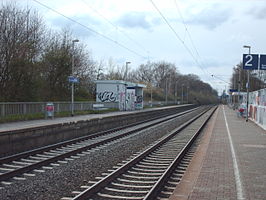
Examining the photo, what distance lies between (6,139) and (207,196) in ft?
26.5

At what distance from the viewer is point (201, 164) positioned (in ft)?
35.0

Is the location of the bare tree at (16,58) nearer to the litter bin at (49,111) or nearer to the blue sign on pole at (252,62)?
the litter bin at (49,111)

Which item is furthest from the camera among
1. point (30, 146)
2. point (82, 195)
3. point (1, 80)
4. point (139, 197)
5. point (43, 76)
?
point (43, 76)

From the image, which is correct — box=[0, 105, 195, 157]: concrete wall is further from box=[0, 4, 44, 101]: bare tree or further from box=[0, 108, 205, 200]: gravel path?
box=[0, 4, 44, 101]: bare tree

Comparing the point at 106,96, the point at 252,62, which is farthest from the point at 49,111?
the point at 106,96

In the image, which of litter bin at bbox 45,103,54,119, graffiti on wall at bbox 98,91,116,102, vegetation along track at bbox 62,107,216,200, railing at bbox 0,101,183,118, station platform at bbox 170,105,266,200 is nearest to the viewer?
station platform at bbox 170,105,266,200

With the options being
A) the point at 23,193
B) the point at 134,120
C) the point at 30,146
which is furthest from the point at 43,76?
the point at 23,193

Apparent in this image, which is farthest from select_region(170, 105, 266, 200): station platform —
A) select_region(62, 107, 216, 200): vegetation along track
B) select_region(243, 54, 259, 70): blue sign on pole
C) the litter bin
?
the litter bin

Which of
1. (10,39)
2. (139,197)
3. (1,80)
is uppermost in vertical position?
(10,39)

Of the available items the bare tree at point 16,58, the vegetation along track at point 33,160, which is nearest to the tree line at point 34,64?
the bare tree at point 16,58

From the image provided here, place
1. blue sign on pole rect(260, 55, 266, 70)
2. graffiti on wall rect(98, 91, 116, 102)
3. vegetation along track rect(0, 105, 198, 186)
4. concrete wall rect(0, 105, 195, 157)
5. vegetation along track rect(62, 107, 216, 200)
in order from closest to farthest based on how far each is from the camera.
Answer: vegetation along track rect(62, 107, 216, 200) < vegetation along track rect(0, 105, 198, 186) < concrete wall rect(0, 105, 195, 157) < blue sign on pole rect(260, 55, 266, 70) < graffiti on wall rect(98, 91, 116, 102)

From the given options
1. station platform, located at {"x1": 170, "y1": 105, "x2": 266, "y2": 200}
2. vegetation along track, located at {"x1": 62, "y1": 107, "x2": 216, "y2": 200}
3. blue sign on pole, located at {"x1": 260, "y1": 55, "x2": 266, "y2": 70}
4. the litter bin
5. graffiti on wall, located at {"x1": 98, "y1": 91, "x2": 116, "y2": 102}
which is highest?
blue sign on pole, located at {"x1": 260, "y1": 55, "x2": 266, "y2": 70}

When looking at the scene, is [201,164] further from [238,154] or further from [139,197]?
[139,197]

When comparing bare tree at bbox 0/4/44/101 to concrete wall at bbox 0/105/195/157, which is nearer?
concrete wall at bbox 0/105/195/157
